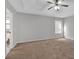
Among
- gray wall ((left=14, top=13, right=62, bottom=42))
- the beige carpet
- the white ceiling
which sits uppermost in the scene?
the white ceiling

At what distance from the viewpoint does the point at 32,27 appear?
6.37 meters

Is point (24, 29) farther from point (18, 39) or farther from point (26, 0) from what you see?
point (26, 0)


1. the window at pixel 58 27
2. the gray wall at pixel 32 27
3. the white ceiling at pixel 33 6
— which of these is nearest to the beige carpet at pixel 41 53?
the gray wall at pixel 32 27

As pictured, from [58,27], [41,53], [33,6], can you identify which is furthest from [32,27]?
[41,53]

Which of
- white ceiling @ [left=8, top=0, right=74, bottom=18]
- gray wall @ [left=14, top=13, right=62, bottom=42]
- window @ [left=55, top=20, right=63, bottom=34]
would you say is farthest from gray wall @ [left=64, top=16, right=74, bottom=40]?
white ceiling @ [left=8, top=0, right=74, bottom=18]

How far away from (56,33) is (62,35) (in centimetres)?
89

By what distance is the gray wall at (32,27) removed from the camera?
566 cm

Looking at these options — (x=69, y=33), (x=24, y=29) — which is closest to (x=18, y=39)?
(x=24, y=29)

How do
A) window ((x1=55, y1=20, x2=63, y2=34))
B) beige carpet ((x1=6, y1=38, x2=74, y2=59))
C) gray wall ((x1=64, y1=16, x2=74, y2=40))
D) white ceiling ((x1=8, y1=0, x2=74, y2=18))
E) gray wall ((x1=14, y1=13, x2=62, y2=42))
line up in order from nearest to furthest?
beige carpet ((x1=6, y1=38, x2=74, y2=59)) → white ceiling ((x1=8, y1=0, x2=74, y2=18)) → gray wall ((x1=14, y1=13, x2=62, y2=42)) → gray wall ((x1=64, y1=16, x2=74, y2=40)) → window ((x1=55, y1=20, x2=63, y2=34))

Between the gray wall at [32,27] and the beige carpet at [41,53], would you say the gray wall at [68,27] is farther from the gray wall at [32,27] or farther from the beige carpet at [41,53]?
the beige carpet at [41,53]

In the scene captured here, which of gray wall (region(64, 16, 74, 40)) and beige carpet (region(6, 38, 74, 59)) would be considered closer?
beige carpet (region(6, 38, 74, 59))

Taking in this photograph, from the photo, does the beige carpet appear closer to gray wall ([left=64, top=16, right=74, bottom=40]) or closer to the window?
gray wall ([left=64, top=16, right=74, bottom=40])

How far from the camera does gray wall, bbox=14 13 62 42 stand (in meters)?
5.66
